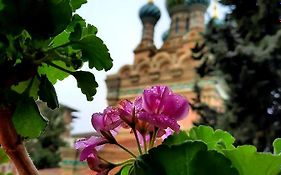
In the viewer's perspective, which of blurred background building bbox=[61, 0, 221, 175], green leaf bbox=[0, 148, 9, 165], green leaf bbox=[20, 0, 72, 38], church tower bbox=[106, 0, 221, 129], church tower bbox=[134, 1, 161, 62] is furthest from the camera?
church tower bbox=[134, 1, 161, 62]

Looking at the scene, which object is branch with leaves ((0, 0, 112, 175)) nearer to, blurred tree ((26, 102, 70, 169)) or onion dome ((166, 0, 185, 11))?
blurred tree ((26, 102, 70, 169))

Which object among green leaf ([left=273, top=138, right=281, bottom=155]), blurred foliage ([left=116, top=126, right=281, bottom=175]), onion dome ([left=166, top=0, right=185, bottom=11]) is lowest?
blurred foliage ([left=116, top=126, right=281, bottom=175])

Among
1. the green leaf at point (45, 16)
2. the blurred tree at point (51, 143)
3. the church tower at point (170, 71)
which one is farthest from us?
the blurred tree at point (51, 143)

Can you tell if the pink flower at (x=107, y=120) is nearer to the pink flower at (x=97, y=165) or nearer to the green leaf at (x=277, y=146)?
the pink flower at (x=97, y=165)

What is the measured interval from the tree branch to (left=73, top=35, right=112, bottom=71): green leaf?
3.9 inches

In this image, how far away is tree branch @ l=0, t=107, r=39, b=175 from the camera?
0.50 metres

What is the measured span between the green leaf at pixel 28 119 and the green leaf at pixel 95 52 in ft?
0.24

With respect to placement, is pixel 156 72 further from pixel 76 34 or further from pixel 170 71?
pixel 76 34

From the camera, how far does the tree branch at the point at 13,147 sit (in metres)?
0.50

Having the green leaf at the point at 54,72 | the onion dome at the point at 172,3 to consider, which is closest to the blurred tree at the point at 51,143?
the onion dome at the point at 172,3

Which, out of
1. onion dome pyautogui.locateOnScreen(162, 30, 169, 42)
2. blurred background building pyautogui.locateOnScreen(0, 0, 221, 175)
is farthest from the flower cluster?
onion dome pyautogui.locateOnScreen(162, 30, 169, 42)

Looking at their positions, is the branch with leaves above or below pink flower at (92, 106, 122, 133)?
above

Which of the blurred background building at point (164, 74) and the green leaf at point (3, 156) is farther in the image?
the blurred background building at point (164, 74)

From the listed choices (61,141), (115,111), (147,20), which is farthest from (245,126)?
(147,20)
